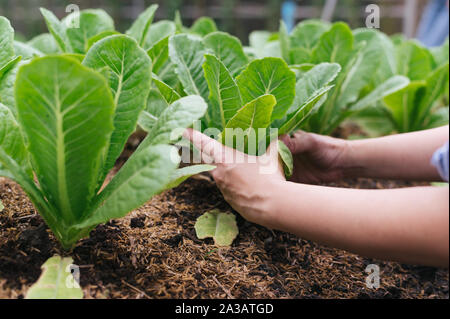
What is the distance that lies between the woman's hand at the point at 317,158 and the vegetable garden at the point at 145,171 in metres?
0.09

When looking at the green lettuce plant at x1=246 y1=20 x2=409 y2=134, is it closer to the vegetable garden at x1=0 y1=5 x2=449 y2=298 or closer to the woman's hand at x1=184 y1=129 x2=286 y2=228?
the vegetable garden at x1=0 y1=5 x2=449 y2=298

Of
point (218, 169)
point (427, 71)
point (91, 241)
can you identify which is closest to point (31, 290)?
point (91, 241)

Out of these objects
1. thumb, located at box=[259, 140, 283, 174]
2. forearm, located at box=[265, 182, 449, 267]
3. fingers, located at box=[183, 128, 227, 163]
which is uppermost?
fingers, located at box=[183, 128, 227, 163]

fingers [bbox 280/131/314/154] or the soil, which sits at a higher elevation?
fingers [bbox 280/131/314/154]

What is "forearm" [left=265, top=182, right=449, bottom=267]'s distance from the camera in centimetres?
70

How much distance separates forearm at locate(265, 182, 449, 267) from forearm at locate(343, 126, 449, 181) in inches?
15.3

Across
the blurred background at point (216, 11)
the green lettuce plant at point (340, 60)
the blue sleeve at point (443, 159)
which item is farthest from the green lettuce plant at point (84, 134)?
the blurred background at point (216, 11)

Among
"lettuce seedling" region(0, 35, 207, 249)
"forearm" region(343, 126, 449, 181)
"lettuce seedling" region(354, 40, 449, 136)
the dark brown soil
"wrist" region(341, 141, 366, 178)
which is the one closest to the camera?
"lettuce seedling" region(0, 35, 207, 249)

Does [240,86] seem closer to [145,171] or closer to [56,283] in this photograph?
[145,171]

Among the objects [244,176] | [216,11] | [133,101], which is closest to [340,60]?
[244,176]

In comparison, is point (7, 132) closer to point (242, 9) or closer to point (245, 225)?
point (245, 225)

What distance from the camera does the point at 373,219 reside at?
2.42 ft

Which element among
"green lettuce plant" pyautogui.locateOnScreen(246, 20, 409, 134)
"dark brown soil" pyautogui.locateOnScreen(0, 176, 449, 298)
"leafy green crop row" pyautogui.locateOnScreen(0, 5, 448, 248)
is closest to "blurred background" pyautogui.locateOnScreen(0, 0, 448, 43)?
"green lettuce plant" pyautogui.locateOnScreen(246, 20, 409, 134)

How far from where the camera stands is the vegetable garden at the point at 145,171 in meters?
0.69
